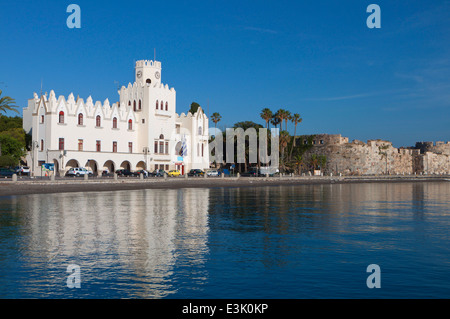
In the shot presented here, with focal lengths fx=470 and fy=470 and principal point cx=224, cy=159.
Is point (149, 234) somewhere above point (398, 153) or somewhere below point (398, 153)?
below

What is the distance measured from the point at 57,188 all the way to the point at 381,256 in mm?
37065

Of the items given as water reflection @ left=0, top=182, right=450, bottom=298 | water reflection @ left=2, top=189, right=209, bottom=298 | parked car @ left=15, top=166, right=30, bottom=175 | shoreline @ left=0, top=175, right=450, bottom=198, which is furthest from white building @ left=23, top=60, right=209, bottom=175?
water reflection @ left=0, top=182, right=450, bottom=298

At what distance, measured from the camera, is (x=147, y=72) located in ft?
264

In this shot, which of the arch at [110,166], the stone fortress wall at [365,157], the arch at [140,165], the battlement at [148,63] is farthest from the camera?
the stone fortress wall at [365,157]

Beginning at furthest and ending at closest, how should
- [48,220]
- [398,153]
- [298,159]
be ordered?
[398,153] → [298,159] → [48,220]

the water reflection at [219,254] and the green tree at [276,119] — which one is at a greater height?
the green tree at [276,119]

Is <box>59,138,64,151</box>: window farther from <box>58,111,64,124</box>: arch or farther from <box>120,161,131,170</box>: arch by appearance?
<box>120,161,131,170</box>: arch

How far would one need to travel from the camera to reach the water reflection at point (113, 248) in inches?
450

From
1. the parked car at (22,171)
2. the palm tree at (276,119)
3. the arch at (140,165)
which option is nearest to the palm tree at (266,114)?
the palm tree at (276,119)

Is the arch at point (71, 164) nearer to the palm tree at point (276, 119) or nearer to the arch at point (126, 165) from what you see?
the arch at point (126, 165)

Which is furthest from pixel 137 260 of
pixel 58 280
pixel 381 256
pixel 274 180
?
pixel 274 180
